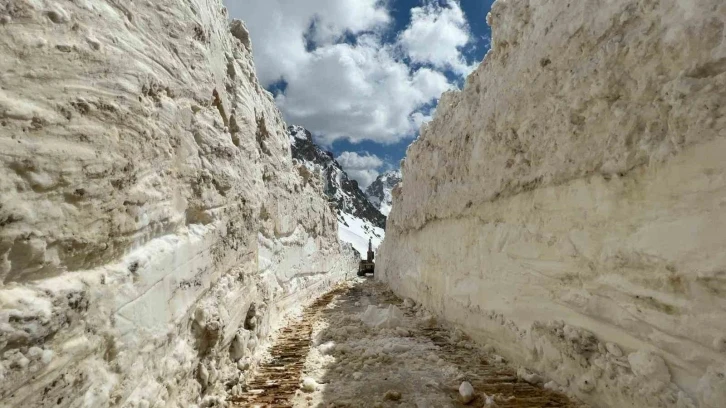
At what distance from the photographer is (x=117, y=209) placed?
7.07ft

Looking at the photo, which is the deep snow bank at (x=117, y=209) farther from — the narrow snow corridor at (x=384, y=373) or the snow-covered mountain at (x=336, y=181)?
the snow-covered mountain at (x=336, y=181)

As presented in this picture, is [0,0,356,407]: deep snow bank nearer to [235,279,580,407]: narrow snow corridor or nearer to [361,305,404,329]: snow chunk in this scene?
[235,279,580,407]: narrow snow corridor

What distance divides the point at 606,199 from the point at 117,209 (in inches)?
128

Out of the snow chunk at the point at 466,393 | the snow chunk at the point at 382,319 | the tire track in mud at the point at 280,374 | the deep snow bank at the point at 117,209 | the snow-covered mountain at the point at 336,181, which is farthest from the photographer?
the snow-covered mountain at the point at 336,181

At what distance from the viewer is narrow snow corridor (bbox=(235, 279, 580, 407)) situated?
3279 mm

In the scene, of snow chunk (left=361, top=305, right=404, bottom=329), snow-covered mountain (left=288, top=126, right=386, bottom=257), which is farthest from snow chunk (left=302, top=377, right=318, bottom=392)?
snow-covered mountain (left=288, top=126, right=386, bottom=257)

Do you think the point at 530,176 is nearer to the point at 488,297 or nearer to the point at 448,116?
the point at 488,297

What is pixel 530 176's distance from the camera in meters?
4.02

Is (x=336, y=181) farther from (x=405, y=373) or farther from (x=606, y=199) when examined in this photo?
(x=606, y=199)

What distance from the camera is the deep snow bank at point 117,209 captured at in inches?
64.3

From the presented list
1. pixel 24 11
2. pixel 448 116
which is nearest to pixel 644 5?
pixel 24 11

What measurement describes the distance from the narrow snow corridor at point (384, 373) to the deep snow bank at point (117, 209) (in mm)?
510

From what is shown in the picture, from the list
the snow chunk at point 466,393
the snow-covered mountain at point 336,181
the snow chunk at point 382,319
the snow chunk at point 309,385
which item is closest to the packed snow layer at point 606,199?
the snow chunk at point 466,393

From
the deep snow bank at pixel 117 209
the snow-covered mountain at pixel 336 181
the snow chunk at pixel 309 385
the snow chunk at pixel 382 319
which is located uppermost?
the snow-covered mountain at pixel 336 181
